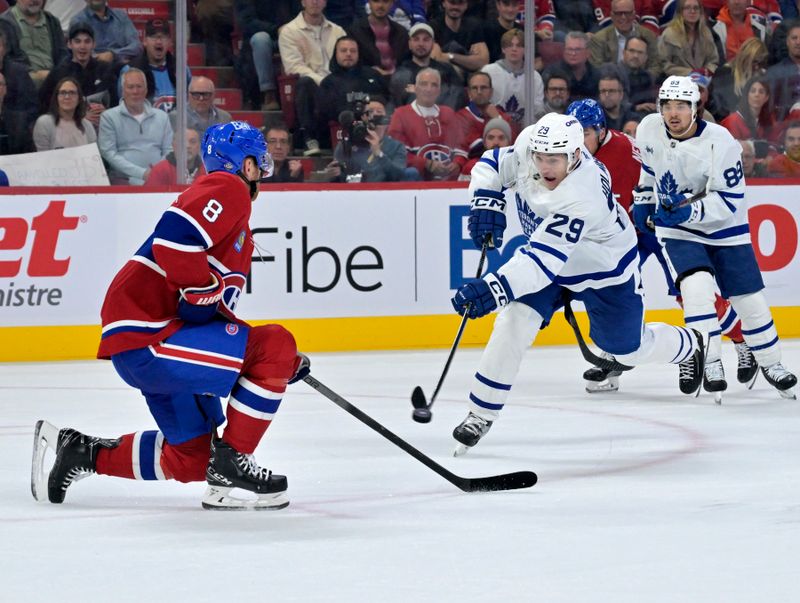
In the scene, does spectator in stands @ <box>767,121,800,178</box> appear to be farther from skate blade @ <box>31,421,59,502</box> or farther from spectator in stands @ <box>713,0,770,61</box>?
skate blade @ <box>31,421,59,502</box>

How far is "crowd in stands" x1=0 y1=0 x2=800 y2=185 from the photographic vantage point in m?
7.13

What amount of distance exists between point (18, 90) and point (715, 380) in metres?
3.38

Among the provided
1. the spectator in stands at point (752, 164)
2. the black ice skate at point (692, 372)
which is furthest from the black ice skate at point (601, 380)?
the spectator in stands at point (752, 164)

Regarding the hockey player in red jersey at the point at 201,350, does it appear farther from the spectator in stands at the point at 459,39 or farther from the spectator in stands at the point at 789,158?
the spectator in stands at the point at 789,158

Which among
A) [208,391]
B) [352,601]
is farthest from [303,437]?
[352,601]

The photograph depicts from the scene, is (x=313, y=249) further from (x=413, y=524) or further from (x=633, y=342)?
(x=413, y=524)

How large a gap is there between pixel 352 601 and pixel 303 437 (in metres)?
2.27

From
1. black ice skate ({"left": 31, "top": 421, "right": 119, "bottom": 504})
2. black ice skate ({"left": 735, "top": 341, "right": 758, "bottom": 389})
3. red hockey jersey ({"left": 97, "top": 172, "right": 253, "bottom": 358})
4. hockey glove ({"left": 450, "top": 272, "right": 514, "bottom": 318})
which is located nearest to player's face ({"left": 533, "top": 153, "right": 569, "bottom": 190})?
hockey glove ({"left": 450, "top": 272, "right": 514, "bottom": 318})

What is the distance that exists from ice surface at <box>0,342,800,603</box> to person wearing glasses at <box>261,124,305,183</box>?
181 centimetres

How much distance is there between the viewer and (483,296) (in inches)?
172

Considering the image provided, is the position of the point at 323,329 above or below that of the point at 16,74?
below

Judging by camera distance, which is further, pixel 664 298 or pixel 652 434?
pixel 664 298

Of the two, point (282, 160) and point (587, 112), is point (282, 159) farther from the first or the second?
point (587, 112)

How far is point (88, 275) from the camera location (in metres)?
7.08
